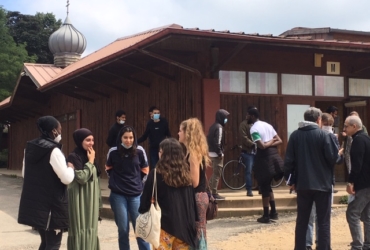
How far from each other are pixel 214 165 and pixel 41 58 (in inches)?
1801

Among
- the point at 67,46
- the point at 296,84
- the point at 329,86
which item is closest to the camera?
the point at 296,84

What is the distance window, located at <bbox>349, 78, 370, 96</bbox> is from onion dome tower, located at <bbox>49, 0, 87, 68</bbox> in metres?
13.7

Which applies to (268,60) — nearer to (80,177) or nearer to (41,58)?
(80,177)

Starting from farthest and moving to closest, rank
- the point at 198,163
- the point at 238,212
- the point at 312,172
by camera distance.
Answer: the point at 238,212 → the point at 312,172 → the point at 198,163

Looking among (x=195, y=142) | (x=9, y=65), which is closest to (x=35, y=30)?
(x=9, y=65)

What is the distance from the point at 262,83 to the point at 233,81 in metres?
0.78

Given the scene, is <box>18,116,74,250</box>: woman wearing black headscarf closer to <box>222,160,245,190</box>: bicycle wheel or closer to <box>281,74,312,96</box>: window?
<box>222,160,245,190</box>: bicycle wheel

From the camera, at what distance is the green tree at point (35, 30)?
53.9 metres

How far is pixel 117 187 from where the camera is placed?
22.4ft

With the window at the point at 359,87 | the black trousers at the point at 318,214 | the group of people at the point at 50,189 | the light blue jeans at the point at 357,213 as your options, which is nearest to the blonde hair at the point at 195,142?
the group of people at the point at 50,189

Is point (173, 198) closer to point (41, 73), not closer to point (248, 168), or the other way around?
point (248, 168)

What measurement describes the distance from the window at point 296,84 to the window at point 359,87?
4.28 ft

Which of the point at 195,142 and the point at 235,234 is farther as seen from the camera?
the point at 235,234

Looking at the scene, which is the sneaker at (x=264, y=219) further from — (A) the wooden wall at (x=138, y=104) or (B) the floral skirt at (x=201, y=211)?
(B) the floral skirt at (x=201, y=211)
